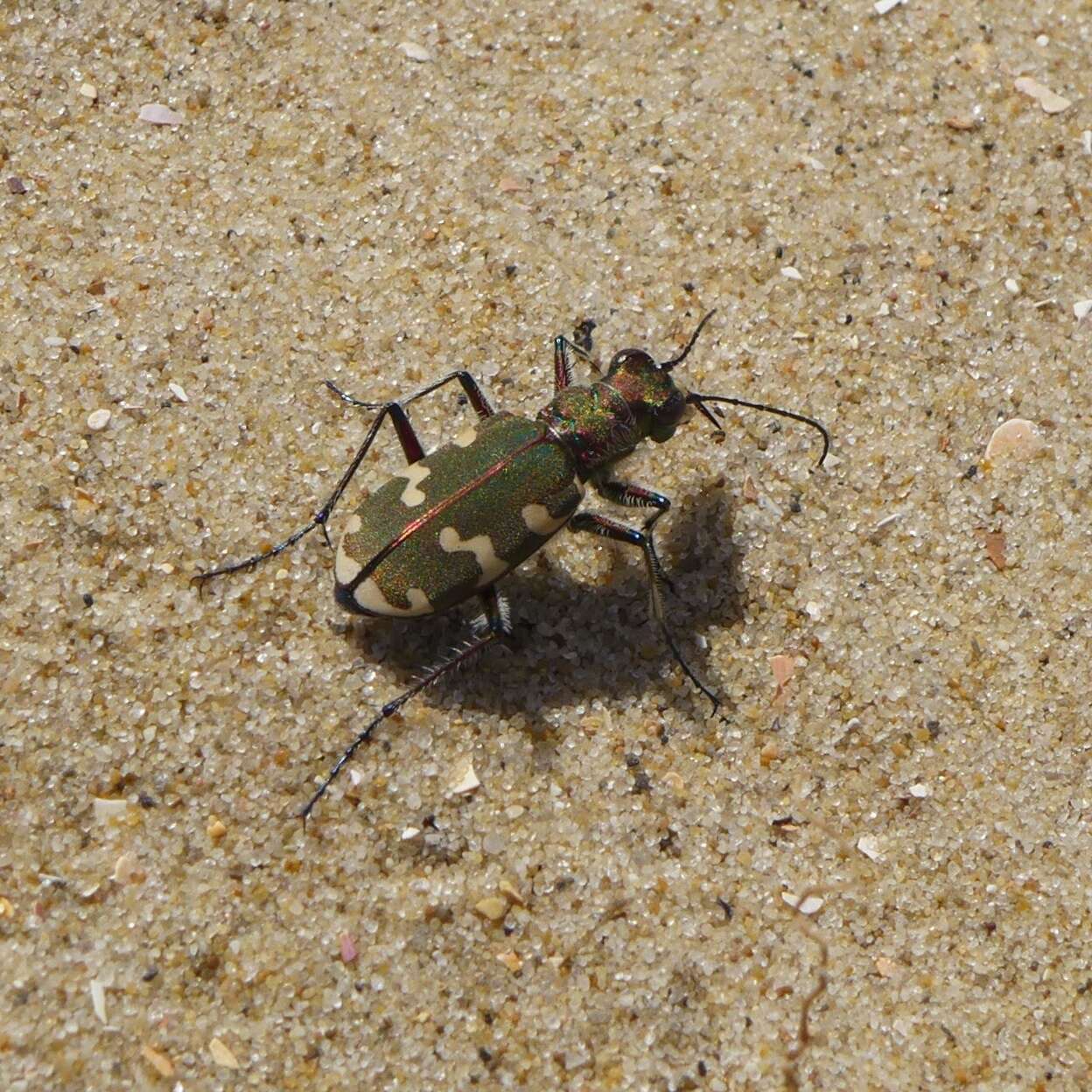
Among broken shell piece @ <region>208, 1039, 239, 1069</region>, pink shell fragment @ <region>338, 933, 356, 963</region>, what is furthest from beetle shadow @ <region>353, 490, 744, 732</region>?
broken shell piece @ <region>208, 1039, 239, 1069</region>

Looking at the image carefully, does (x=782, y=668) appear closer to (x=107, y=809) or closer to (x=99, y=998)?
(x=107, y=809)

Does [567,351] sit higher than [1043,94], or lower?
lower

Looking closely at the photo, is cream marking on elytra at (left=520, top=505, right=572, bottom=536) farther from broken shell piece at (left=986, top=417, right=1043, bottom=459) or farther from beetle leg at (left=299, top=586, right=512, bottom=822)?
broken shell piece at (left=986, top=417, right=1043, bottom=459)

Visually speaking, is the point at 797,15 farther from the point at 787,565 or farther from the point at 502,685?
the point at 502,685

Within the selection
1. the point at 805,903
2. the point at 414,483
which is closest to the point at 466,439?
the point at 414,483

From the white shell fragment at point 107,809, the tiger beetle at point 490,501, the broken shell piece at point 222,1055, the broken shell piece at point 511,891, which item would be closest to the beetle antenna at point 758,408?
the tiger beetle at point 490,501
